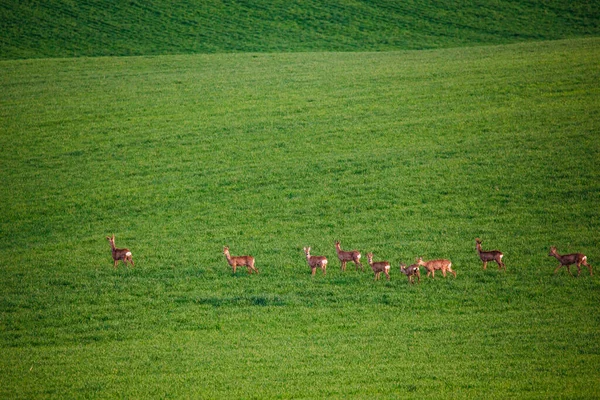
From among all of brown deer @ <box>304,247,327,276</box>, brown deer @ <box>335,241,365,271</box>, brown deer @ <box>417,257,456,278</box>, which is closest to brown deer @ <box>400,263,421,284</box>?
brown deer @ <box>417,257,456,278</box>

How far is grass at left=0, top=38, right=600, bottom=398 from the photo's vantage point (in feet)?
40.0

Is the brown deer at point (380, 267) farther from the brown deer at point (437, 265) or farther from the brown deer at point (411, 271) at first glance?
the brown deer at point (437, 265)

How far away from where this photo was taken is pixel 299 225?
20.9 metres

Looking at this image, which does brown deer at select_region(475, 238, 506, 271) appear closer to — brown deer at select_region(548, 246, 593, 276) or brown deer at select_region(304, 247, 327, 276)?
brown deer at select_region(548, 246, 593, 276)

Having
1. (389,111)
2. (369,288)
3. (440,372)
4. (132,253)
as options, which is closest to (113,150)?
(132,253)

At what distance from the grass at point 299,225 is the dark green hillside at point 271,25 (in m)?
10.7

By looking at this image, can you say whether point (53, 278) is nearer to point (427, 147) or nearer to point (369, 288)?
point (369, 288)

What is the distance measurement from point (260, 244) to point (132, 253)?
12.8 feet

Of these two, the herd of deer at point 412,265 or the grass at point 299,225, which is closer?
the grass at point 299,225

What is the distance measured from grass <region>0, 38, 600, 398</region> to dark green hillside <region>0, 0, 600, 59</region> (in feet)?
35.3

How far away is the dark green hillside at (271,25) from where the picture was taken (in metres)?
51.4

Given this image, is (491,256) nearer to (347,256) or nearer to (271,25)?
(347,256)

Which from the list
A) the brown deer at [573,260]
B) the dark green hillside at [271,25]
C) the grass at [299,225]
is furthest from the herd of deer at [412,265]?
the dark green hillside at [271,25]

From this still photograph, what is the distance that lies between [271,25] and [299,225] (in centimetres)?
3917
